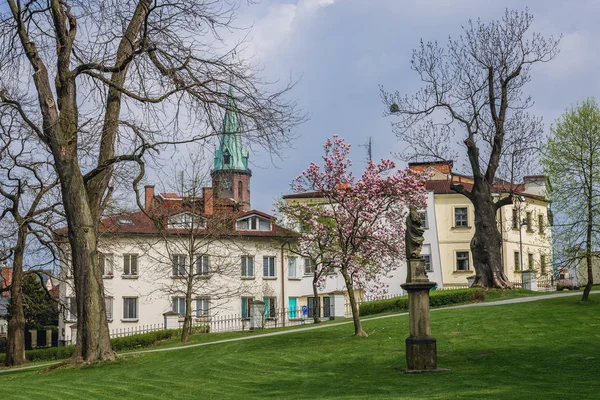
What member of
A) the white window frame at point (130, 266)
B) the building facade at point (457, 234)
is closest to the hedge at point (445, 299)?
the white window frame at point (130, 266)

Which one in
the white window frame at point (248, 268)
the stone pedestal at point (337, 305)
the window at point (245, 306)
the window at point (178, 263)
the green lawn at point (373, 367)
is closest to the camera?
the green lawn at point (373, 367)

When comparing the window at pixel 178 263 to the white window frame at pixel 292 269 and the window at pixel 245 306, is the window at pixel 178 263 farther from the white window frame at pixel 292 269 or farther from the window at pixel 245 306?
the white window frame at pixel 292 269

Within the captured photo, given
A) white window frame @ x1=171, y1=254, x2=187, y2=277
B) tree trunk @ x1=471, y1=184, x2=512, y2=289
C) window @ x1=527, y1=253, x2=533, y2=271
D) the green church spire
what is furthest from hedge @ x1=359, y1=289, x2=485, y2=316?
window @ x1=527, y1=253, x2=533, y2=271

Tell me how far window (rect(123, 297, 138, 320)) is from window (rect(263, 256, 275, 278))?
945cm

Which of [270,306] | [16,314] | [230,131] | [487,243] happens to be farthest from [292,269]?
[230,131]

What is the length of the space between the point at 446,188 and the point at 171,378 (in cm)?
4741

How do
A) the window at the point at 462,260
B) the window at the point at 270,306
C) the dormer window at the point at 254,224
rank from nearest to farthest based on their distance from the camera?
1. the window at the point at 270,306
2. the dormer window at the point at 254,224
3. the window at the point at 462,260

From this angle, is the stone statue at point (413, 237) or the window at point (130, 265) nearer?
the stone statue at point (413, 237)

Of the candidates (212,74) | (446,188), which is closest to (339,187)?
(212,74)

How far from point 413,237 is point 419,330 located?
2.12m

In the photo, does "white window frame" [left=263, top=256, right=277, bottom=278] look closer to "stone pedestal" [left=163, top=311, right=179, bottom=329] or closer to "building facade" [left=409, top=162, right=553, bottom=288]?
"building facade" [left=409, top=162, right=553, bottom=288]

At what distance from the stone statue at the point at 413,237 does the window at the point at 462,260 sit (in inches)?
1814

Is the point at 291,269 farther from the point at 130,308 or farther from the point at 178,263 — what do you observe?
the point at 178,263

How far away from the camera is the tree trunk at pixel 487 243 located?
131ft
